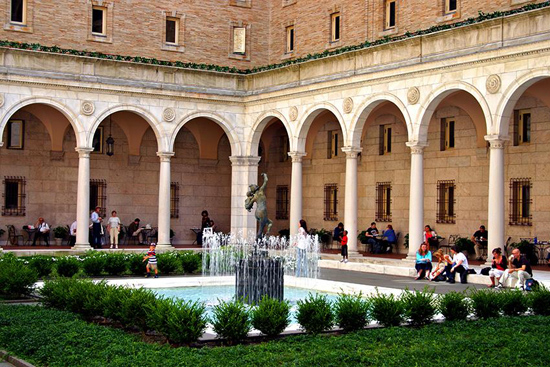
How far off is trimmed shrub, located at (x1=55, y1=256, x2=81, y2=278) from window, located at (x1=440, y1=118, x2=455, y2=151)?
14.8 m

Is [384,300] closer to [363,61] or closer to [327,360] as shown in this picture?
[327,360]

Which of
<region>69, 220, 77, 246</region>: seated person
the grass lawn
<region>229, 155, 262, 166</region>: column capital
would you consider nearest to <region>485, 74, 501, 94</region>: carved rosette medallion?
the grass lawn

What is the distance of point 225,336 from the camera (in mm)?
12555

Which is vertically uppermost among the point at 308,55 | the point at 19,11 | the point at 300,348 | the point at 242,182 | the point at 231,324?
the point at 19,11

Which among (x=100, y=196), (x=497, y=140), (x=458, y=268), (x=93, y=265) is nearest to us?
(x=93, y=265)

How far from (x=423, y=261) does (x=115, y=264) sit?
8.63 m

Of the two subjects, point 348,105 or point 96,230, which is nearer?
point 348,105

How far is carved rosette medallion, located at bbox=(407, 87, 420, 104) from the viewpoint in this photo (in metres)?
26.3

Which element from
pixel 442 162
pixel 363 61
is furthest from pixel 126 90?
pixel 442 162

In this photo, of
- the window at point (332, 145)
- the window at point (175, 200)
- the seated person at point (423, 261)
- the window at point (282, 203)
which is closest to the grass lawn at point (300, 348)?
the seated person at point (423, 261)

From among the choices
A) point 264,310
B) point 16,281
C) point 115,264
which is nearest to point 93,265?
point 115,264

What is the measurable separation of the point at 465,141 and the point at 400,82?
4169mm

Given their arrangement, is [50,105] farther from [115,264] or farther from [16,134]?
[115,264]

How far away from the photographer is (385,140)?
33344 mm
